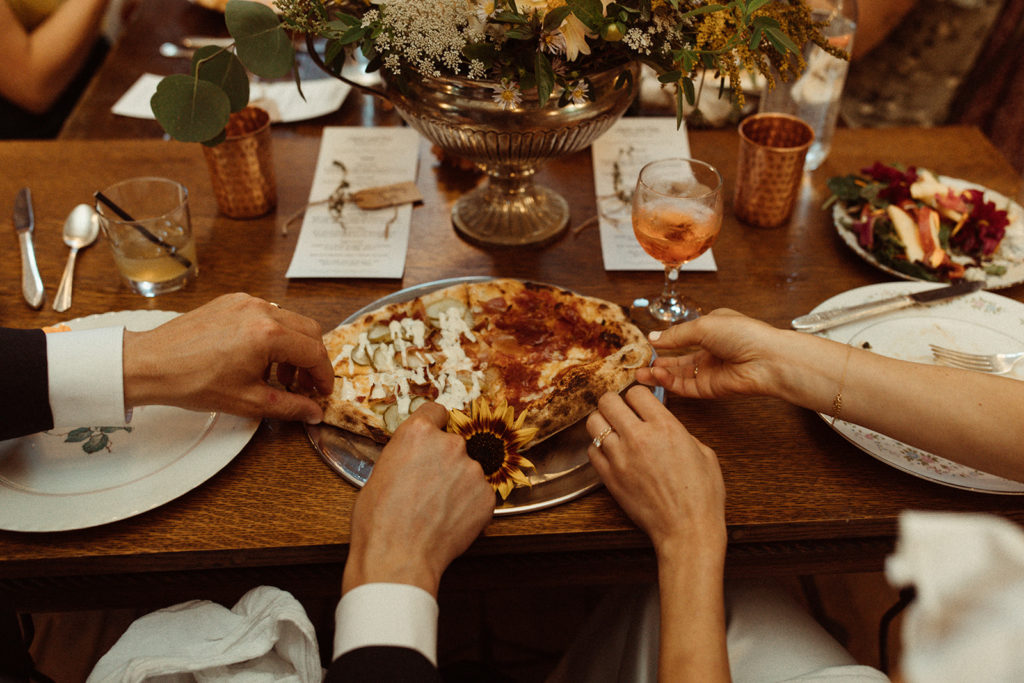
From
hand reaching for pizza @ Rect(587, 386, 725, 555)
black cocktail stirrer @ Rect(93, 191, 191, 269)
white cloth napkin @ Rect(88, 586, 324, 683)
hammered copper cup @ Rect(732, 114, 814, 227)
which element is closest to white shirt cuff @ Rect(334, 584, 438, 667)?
white cloth napkin @ Rect(88, 586, 324, 683)

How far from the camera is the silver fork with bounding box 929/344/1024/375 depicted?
4.18ft

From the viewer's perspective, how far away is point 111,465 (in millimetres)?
1125

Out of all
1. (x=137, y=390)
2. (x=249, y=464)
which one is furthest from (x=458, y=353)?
(x=137, y=390)

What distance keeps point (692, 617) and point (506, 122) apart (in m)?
0.93

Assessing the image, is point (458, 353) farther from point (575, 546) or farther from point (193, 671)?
point (193, 671)

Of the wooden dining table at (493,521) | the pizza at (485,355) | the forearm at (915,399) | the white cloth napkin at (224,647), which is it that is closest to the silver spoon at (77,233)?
the wooden dining table at (493,521)

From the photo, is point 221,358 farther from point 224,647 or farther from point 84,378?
point 224,647

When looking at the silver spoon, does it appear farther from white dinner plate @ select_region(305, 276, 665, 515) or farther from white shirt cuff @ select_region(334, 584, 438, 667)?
white shirt cuff @ select_region(334, 584, 438, 667)

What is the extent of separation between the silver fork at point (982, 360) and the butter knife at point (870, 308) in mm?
139

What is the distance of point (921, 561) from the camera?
1.21m

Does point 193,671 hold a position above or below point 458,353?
below

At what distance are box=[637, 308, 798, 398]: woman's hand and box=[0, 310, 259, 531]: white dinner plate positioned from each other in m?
0.70

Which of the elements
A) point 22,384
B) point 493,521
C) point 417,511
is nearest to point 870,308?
point 493,521

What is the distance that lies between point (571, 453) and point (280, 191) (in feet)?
3.51
